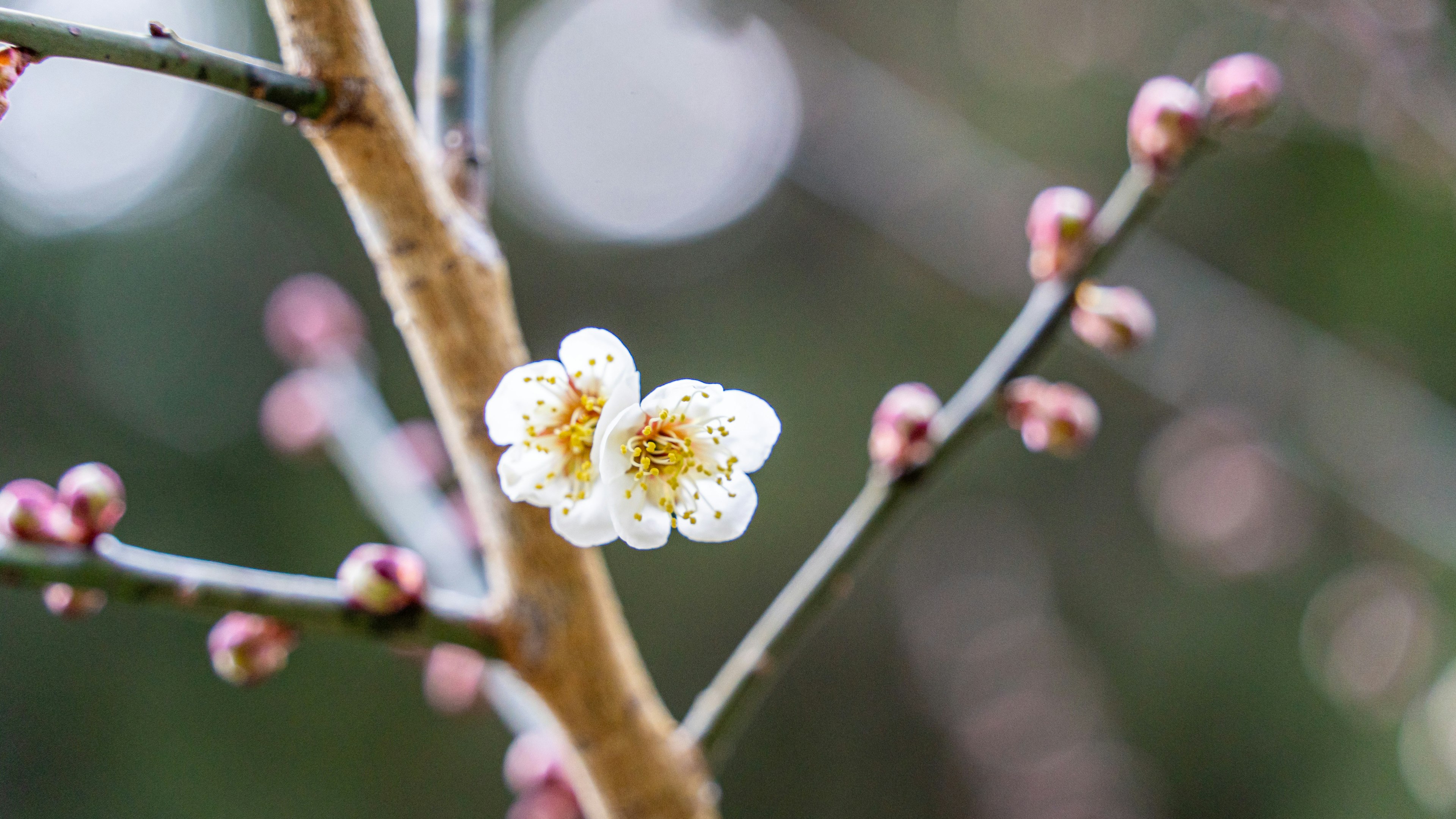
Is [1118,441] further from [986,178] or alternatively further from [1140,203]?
[1140,203]

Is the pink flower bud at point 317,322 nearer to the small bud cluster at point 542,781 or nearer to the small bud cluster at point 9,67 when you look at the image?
→ the small bud cluster at point 542,781

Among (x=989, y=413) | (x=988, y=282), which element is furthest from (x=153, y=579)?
(x=988, y=282)

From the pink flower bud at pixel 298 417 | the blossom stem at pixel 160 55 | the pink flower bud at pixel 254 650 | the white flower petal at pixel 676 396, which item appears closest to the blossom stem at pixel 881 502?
the white flower petal at pixel 676 396

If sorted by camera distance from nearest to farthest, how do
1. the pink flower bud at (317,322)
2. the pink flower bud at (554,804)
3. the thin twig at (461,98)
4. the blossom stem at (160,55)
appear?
the blossom stem at (160,55) < the thin twig at (461,98) < the pink flower bud at (554,804) < the pink flower bud at (317,322)

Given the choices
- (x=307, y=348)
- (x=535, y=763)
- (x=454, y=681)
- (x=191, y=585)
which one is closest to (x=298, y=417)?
(x=307, y=348)

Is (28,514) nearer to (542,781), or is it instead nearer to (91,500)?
(91,500)

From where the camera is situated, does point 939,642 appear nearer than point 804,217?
Yes
